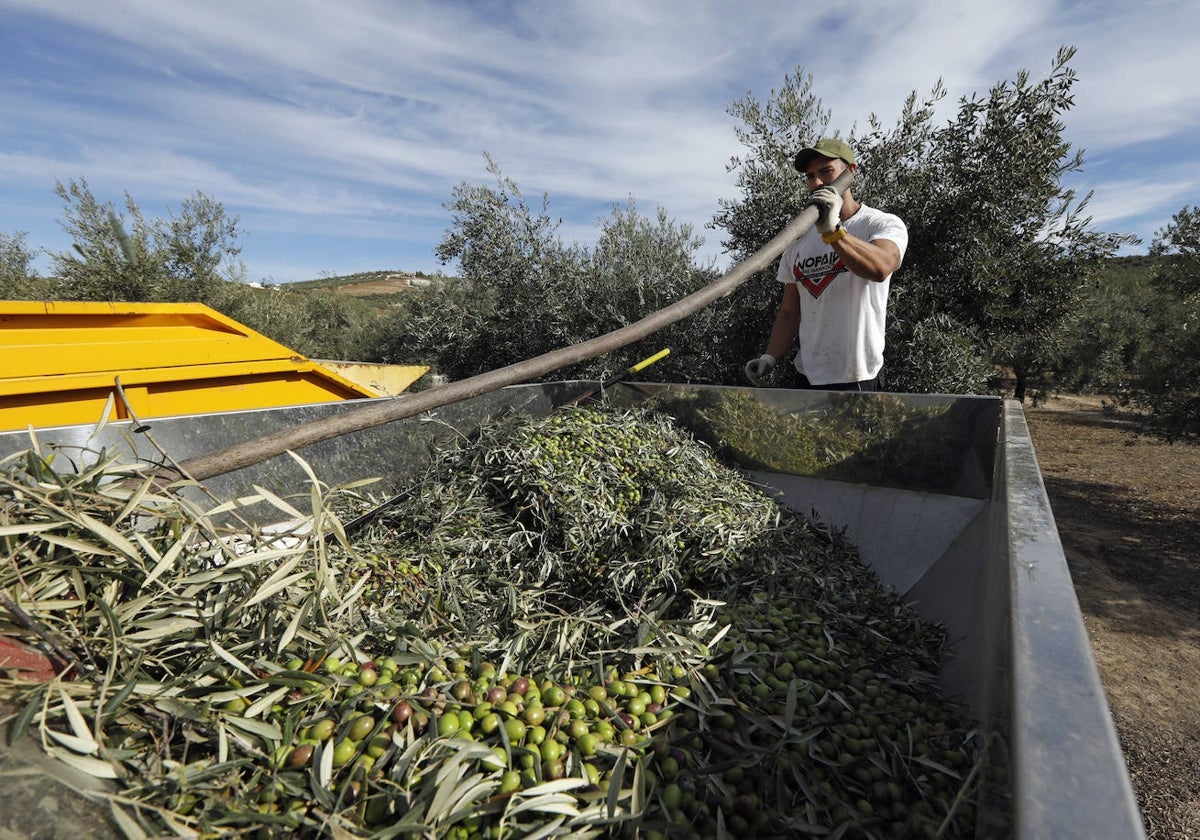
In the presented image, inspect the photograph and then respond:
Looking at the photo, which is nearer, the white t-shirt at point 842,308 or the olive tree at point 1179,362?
the white t-shirt at point 842,308

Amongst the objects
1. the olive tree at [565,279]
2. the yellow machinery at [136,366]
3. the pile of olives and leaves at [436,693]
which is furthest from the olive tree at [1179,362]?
the yellow machinery at [136,366]

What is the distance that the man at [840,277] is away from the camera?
314cm

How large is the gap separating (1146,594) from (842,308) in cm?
480

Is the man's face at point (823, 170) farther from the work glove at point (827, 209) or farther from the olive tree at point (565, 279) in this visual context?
the olive tree at point (565, 279)

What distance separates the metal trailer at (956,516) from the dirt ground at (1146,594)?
181 cm

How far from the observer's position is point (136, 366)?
9.78 ft

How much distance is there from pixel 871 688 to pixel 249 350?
3.45 meters

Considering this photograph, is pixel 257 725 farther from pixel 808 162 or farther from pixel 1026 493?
pixel 808 162

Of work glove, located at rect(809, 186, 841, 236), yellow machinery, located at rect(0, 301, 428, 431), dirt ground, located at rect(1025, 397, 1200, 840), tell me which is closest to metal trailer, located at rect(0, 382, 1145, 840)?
yellow machinery, located at rect(0, 301, 428, 431)

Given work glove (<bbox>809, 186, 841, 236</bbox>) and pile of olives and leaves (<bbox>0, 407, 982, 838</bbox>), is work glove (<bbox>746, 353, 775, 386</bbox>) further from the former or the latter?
pile of olives and leaves (<bbox>0, 407, 982, 838</bbox>)

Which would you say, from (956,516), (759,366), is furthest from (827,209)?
(956,516)

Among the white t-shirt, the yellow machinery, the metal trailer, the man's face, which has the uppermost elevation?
the man's face

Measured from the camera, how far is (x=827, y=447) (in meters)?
2.94

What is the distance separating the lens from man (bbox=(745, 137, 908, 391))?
10.3 ft
